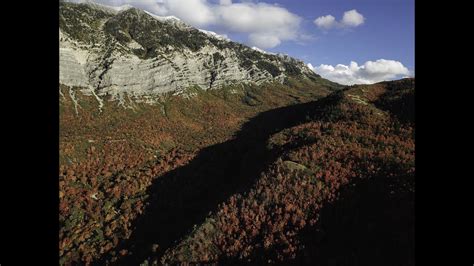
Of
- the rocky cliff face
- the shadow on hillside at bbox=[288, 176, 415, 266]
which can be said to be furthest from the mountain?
the rocky cliff face

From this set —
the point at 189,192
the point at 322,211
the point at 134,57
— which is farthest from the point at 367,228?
the point at 134,57

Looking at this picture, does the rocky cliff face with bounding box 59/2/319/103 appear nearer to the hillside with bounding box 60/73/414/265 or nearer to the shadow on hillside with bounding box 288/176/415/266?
the hillside with bounding box 60/73/414/265

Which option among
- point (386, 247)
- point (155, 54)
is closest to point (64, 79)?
point (155, 54)

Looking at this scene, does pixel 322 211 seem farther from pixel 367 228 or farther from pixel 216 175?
pixel 216 175

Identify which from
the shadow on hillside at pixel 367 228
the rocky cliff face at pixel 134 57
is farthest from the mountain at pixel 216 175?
the rocky cliff face at pixel 134 57

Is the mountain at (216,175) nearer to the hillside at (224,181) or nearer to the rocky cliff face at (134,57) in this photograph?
the hillside at (224,181)
